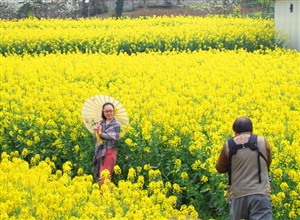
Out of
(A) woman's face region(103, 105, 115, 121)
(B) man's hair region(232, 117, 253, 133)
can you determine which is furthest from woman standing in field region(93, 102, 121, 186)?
(B) man's hair region(232, 117, 253, 133)

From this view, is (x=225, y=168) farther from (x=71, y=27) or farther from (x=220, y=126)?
(x=71, y=27)

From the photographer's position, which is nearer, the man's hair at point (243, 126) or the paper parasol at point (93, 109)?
the man's hair at point (243, 126)

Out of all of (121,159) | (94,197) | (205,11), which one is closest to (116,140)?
(121,159)

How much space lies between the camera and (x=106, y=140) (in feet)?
29.7

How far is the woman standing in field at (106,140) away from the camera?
895cm

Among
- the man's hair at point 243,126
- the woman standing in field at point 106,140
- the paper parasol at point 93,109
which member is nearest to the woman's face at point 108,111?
the woman standing in field at point 106,140

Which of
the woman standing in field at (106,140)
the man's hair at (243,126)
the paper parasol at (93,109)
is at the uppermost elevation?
the man's hair at (243,126)

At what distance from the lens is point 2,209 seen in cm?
654

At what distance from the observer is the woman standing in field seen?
352 inches

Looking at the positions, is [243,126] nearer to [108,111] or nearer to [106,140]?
[108,111]

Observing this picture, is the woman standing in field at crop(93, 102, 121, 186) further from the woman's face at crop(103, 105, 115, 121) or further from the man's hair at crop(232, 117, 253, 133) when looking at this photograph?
the man's hair at crop(232, 117, 253, 133)

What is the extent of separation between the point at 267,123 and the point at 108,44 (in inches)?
493

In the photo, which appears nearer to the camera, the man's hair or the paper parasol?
the man's hair

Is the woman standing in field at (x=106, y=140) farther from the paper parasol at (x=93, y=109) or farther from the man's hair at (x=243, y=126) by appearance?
the man's hair at (x=243, y=126)
